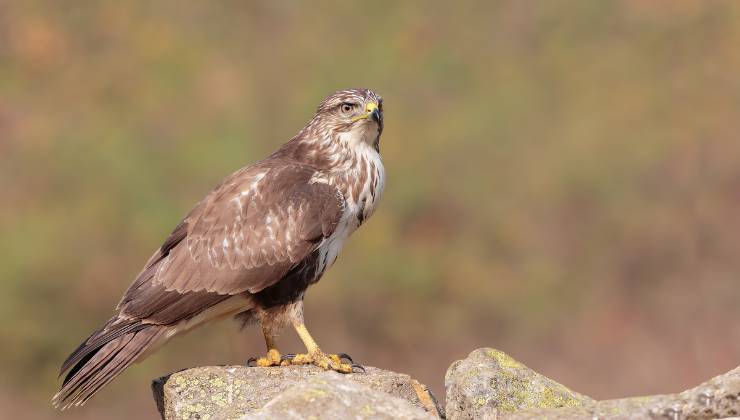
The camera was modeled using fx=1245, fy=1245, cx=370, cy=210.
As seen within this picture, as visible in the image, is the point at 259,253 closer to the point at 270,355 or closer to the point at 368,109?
the point at 270,355

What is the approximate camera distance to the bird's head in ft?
32.2

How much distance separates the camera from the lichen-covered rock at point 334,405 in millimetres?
6461

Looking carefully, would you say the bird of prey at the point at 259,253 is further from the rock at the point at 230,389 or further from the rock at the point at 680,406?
the rock at the point at 680,406

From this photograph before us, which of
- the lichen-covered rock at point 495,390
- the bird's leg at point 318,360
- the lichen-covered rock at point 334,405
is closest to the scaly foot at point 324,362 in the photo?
the bird's leg at point 318,360

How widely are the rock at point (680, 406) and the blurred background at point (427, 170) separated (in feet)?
37.4

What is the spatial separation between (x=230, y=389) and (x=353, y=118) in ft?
7.83

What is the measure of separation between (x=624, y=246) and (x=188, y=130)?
8.05m

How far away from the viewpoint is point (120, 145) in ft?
72.5

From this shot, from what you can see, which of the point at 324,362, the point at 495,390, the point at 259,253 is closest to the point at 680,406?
the point at 495,390

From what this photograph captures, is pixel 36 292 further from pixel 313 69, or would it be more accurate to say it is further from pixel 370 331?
pixel 313 69

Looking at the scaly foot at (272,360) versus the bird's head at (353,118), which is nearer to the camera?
the scaly foot at (272,360)

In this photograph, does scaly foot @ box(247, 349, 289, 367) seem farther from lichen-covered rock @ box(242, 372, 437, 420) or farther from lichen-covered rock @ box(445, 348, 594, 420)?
lichen-covered rock @ box(242, 372, 437, 420)

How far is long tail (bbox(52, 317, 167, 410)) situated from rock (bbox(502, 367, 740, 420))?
348 centimetres

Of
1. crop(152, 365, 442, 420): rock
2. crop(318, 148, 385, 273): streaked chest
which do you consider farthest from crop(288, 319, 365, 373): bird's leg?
crop(318, 148, 385, 273): streaked chest
